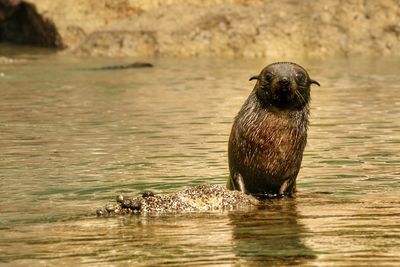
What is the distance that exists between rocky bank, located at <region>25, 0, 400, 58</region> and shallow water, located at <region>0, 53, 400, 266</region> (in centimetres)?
160

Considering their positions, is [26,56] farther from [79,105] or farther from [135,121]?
[135,121]

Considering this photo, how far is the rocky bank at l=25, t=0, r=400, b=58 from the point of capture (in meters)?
27.5

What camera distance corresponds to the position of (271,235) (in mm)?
9734

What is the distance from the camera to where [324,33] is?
90.4ft

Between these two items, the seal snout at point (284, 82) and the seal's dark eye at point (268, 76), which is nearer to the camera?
the seal snout at point (284, 82)

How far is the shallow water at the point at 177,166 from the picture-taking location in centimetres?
922

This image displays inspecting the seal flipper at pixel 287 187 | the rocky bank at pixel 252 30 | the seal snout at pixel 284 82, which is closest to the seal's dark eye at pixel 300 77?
the seal snout at pixel 284 82

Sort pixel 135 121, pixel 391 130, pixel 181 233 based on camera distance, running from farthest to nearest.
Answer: pixel 135 121, pixel 391 130, pixel 181 233

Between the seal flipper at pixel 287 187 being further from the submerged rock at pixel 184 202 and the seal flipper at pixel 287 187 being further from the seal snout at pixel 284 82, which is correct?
the seal snout at pixel 284 82

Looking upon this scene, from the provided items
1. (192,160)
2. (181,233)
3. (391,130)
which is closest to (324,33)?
(391,130)

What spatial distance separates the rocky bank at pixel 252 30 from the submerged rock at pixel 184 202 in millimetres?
16287

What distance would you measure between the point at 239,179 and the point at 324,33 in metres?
15.7

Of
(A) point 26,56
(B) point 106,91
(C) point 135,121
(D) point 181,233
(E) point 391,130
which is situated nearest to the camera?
(D) point 181,233

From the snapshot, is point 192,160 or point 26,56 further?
point 26,56
